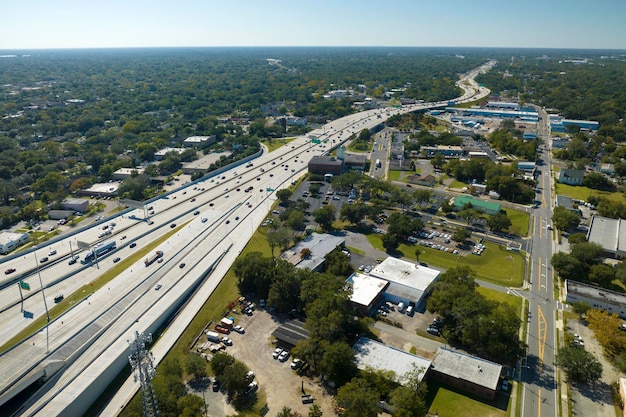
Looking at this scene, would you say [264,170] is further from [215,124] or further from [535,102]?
[535,102]

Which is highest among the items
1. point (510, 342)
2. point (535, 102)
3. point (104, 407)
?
point (535, 102)

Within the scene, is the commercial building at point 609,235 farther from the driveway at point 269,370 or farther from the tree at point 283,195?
the tree at point 283,195

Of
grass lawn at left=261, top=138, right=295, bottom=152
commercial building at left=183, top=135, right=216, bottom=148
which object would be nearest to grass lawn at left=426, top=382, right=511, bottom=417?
grass lawn at left=261, top=138, right=295, bottom=152

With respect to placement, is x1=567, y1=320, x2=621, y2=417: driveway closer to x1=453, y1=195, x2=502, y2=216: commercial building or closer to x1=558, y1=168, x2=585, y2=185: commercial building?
x1=453, y1=195, x2=502, y2=216: commercial building

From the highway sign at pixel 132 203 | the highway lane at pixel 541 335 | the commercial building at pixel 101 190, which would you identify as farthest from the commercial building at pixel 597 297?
the commercial building at pixel 101 190

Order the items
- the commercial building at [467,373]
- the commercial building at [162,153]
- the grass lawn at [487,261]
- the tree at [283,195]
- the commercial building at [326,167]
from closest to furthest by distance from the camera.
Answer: the commercial building at [467,373] < the grass lawn at [487,261] < the tree at [283,195] < the commercial building at [326,167] < the commercial building at [162,153]

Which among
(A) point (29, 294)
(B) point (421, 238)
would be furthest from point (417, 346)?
(A) point (29, 294)
